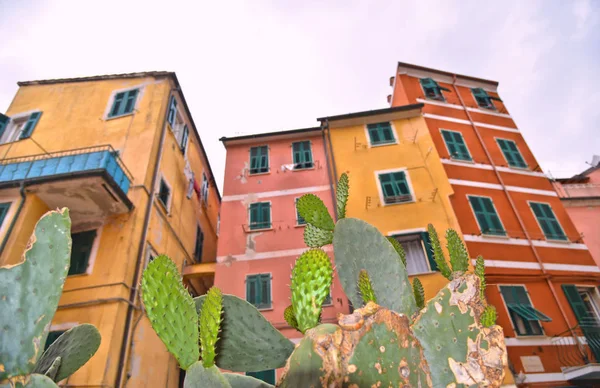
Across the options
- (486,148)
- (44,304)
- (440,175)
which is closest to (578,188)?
(486,148)

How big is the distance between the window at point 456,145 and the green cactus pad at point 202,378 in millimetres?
15340

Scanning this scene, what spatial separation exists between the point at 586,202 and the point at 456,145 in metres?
7.46

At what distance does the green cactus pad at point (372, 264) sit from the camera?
323 centimetres

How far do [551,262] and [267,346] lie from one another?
13.9 meters

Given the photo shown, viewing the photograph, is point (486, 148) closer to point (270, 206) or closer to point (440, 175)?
point (440, 175)

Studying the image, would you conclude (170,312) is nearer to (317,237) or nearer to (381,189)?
(317,237)

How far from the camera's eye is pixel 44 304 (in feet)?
7.70

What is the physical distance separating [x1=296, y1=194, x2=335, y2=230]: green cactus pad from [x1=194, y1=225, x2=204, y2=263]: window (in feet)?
42.7

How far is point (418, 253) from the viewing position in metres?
12.7

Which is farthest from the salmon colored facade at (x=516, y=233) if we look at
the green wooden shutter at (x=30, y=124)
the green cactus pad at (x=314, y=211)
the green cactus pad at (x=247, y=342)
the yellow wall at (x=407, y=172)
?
the green wooden shutter at (x=30, y=124)

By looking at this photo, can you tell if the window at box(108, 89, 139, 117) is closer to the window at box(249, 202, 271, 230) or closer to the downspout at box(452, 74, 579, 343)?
the window at box(249, 202, 271, 230)

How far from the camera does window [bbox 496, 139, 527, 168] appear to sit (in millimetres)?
16000

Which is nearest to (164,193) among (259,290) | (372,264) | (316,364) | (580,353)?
(259,290)

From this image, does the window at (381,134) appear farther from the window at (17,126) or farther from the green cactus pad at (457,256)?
the window at (17,126)
